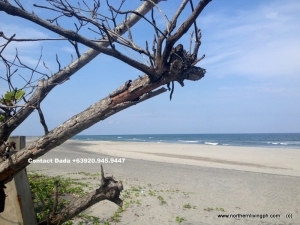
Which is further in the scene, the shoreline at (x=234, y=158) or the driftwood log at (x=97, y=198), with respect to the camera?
the shoreline at (x=234, y=158)

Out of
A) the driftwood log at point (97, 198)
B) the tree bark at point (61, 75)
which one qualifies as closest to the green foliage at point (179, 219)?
the driftwood log at point (97, 198)

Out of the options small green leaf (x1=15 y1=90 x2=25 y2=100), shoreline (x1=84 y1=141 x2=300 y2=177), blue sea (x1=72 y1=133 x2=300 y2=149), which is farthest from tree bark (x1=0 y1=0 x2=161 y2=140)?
blue sea (x1=72 y1=133 x2=300 y2=149)

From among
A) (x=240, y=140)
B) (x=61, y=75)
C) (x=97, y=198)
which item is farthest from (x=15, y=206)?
(x=240, y=140)

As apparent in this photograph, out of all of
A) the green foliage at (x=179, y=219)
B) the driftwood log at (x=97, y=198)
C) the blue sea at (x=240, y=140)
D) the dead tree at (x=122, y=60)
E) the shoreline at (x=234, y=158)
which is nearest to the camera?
the dead tree at (x=122, y=60)

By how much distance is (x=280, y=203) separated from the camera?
27.1 feet

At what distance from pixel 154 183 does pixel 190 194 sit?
1728mm

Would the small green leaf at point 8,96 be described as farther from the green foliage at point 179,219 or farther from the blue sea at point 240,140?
the blue sea at point 240,140

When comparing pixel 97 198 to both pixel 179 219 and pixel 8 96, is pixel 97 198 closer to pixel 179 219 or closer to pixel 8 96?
pixel 8 96

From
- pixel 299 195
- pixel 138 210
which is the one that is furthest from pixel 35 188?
pixel 299 195

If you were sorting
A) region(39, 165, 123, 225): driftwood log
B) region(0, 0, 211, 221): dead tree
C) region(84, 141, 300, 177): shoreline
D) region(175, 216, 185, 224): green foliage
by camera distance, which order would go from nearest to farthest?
region(0, 0, 211, 221): dead tree
region(39, 165, 123, 225): driftwood log
region(175, 216, 185, 224): green foliage
region(84, 141, 300, 177): shoreline

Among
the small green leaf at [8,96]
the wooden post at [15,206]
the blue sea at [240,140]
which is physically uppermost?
the small green leaf at [8,96]

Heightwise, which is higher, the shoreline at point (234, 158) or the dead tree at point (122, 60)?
the dead tree at point (122, 60)

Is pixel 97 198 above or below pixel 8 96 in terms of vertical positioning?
below

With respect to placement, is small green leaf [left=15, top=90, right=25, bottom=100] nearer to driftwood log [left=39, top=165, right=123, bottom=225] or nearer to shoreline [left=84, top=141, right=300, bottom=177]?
driftwood log [left=39, top=165, right=123, bottom=225]
